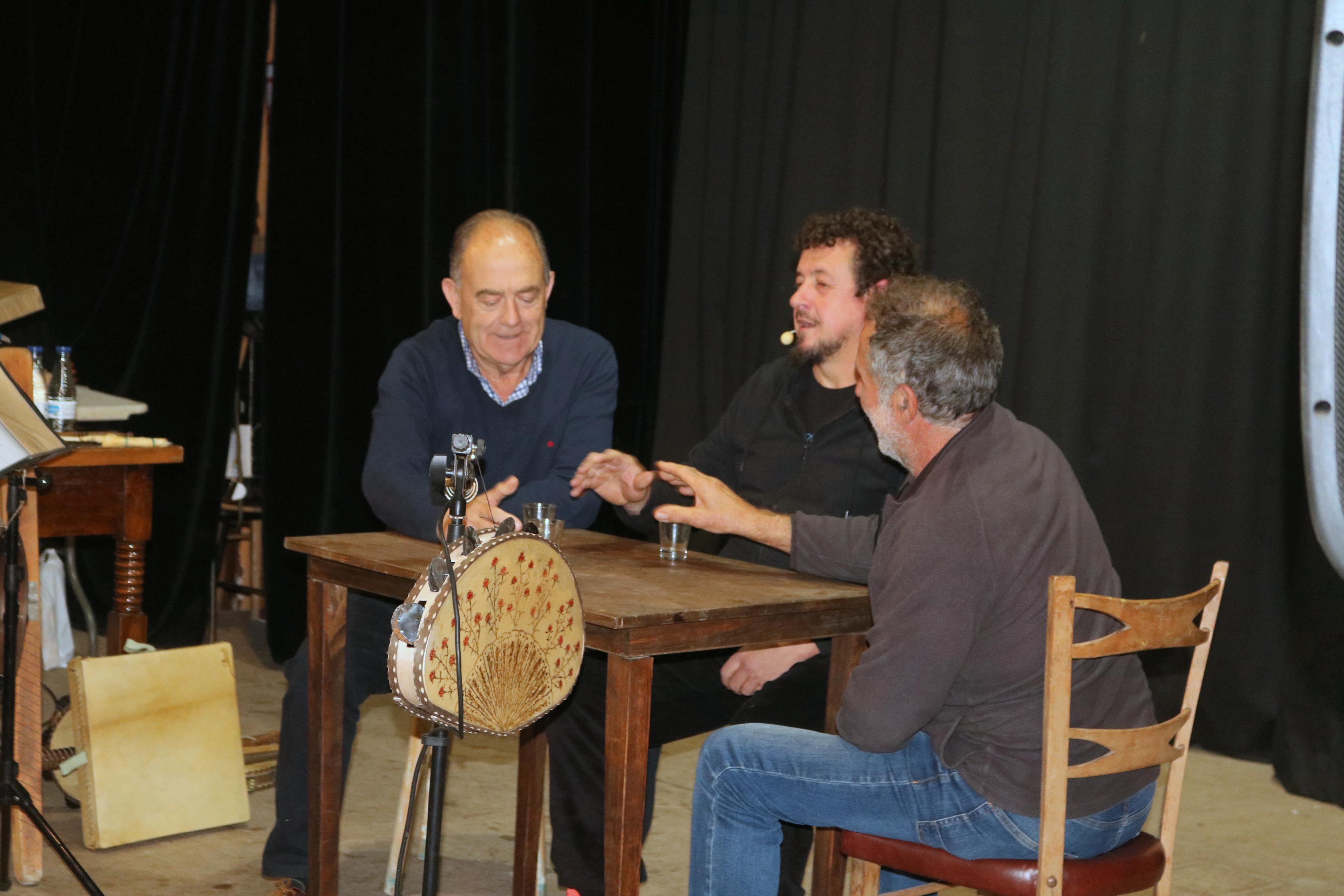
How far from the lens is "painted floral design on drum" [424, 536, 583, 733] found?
4.97 feet

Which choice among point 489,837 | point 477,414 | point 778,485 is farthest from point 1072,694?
point 489,837

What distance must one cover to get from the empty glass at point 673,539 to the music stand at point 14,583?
1.06 metres

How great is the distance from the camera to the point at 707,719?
8.87 feet

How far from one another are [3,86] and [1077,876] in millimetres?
4158

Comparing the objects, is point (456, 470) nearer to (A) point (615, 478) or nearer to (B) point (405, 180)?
(A) point (615, 478)

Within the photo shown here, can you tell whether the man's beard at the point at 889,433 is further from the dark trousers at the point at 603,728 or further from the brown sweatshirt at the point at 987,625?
the dark trousers at the point at 603,728

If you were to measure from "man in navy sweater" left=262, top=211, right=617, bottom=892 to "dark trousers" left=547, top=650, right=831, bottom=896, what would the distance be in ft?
1.32

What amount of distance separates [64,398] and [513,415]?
1373mm

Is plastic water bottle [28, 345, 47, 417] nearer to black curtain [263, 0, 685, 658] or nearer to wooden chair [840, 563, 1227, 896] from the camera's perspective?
black curtain [263, 0, 685, 658]

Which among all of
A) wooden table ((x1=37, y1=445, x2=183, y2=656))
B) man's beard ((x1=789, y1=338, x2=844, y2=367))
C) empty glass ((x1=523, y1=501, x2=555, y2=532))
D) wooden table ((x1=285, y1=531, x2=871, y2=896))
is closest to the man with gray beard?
wooden table ((x1=285, y1=531, x2=871, y2=896))

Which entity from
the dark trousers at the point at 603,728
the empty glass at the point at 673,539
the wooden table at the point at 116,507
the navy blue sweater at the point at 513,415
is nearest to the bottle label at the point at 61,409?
the wooden table at the point at 116,507

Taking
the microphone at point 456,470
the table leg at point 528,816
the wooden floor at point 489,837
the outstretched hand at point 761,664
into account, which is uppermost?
the microphone at point 456,470

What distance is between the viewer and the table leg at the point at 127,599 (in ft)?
11.1

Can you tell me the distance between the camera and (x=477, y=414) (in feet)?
9.61
